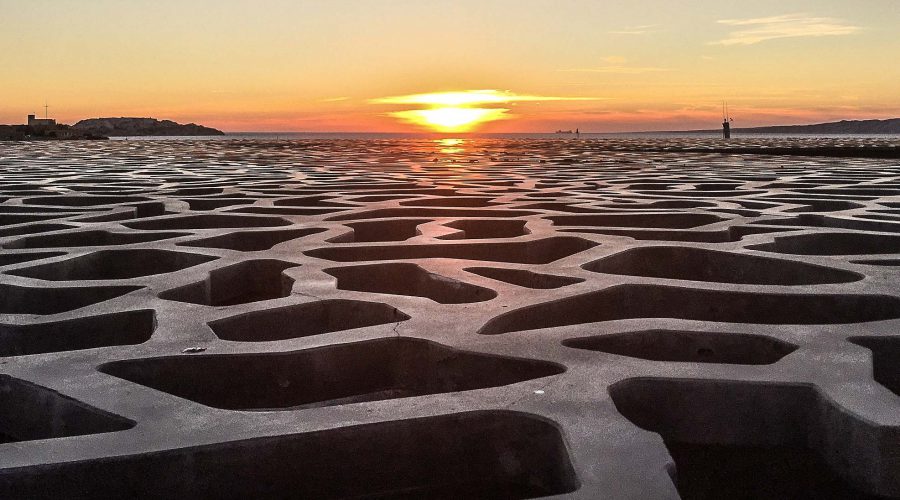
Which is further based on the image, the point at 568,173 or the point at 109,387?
the point at 568,173

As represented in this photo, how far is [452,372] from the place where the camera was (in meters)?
2.59

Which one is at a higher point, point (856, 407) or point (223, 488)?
point (856, 407)

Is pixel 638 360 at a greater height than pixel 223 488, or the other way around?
pixel 638 360

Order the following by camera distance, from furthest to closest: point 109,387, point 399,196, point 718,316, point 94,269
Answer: point 399,196 < point 94,269 < point 718,316 < point 109,387

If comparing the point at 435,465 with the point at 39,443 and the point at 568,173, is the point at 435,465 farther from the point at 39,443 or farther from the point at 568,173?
the point at 568,173

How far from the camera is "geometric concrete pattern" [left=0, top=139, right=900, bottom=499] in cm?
193

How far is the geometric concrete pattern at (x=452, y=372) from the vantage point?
6.32 ft

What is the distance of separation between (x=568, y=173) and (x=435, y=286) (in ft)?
28.2

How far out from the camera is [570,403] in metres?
2.12

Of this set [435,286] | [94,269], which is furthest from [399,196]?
[435,286]

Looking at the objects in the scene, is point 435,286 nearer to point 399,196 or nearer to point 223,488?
point 223,488

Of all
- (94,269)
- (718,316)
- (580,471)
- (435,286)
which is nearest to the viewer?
(580,471)

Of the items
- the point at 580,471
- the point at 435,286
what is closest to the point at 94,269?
the point at 435,286

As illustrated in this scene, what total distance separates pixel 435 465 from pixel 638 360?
0.73 meters
